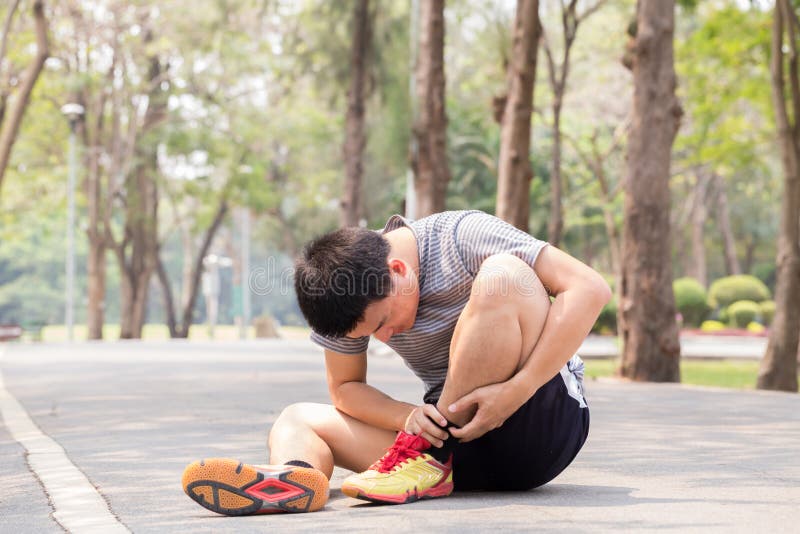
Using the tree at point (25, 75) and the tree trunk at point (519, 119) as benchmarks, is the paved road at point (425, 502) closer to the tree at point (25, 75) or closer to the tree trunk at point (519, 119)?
the tree trunk at point (519, 119)

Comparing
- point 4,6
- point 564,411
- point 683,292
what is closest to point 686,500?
point 564,411

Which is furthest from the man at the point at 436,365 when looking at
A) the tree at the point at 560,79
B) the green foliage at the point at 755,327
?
the green foliage at the point at 755,327

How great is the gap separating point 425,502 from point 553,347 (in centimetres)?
72

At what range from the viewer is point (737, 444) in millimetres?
6926

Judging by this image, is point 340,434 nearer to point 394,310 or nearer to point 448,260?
point 394,310

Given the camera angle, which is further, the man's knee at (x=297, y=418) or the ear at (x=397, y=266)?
the man's knee at (x=297, y=418)

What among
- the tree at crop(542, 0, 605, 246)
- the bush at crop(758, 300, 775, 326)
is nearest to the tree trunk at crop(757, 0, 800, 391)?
the tree at crop(542, 0, 605, 246)

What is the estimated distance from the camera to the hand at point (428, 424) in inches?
165

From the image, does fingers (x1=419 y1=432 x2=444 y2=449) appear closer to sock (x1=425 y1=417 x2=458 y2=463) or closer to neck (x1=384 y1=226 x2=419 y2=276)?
sock (x1=425 y1=417 x2=458 y2=463)

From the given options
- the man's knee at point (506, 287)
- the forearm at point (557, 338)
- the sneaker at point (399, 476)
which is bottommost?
the sneaker at point (399, 476)

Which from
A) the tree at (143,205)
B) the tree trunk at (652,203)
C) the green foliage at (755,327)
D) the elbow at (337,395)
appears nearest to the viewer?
the elbow at (337,395)

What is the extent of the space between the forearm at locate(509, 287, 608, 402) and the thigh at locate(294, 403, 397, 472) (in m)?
0.68

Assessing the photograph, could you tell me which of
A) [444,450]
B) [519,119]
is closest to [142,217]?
[519,119]

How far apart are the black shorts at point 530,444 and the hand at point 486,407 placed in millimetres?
143
